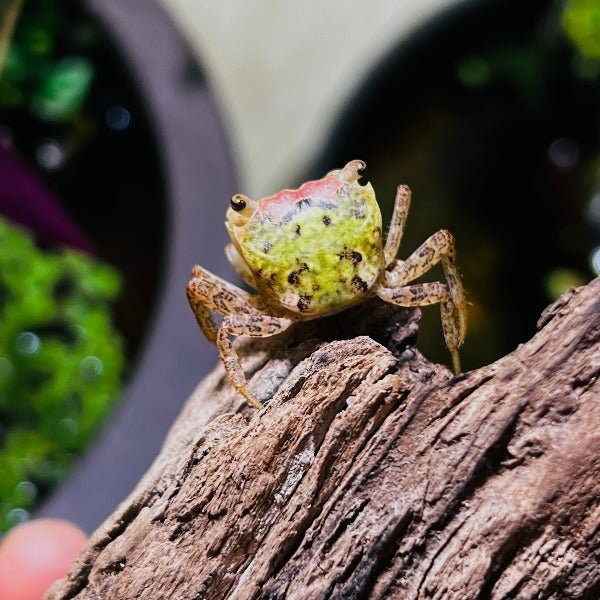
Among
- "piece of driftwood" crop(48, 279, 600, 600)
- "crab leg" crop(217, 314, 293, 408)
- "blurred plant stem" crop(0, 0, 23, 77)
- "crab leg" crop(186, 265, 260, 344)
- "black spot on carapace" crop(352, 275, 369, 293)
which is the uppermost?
"blurred plant stem" crop(0, 0, 23, 77)

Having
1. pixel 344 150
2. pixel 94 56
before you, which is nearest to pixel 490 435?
pixel 344 150

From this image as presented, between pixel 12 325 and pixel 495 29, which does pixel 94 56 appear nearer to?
pixel 12 325

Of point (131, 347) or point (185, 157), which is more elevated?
point (185, 157)

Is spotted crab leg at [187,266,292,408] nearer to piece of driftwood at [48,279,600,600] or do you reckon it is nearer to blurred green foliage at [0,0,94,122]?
piece of driftwood at [48,279,600,600]

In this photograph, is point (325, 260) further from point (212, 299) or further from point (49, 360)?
point (49, 360)

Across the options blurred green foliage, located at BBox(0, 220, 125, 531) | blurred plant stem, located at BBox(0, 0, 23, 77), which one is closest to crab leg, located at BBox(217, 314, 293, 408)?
blurred green foliage, located at BBox(0, 220, 125, 531)

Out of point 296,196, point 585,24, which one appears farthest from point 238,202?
point 585,24

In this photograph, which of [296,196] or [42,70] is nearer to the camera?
[296,196]
